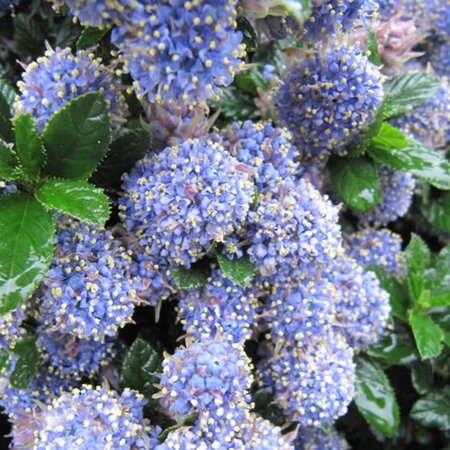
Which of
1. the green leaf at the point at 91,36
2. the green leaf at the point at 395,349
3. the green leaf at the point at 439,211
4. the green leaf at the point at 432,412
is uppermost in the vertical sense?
the green leaf at the point at 91,36

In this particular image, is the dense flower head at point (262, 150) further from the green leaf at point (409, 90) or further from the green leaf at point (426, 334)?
the green leaf at point (426, 334)

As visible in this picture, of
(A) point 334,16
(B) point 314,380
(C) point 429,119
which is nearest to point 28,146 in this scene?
(A) point 334,16

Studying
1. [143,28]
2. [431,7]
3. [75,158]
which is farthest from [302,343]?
[431,7]

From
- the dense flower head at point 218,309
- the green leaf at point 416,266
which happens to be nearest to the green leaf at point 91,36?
the dense flower head at point 218,309

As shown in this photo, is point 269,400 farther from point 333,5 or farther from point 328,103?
point 333,5

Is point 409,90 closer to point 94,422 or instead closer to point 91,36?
point 91,36

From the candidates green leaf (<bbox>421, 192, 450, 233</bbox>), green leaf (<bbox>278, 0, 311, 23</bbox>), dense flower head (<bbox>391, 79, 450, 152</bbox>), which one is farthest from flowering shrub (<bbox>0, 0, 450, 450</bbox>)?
green leaf (<bbox>421, 192, 450, 233</bbox>)
